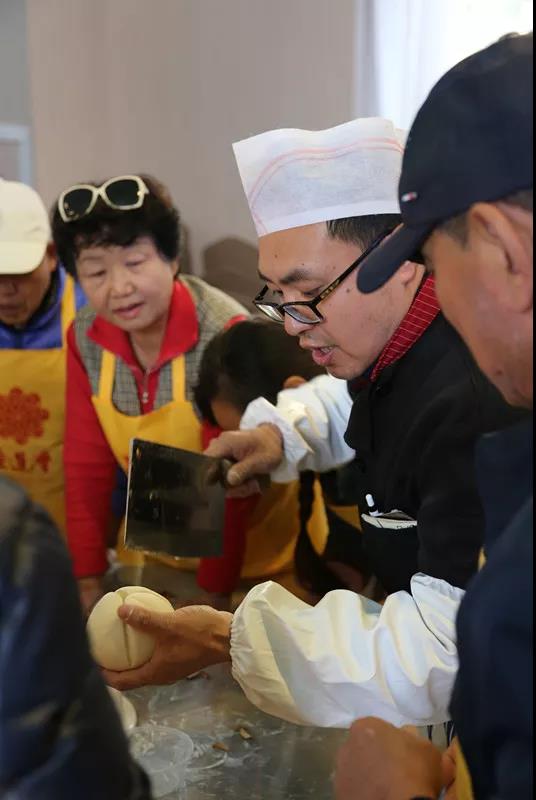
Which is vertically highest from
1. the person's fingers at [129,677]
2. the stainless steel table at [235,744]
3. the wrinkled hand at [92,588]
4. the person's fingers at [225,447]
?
the person's fingers at [225,447]

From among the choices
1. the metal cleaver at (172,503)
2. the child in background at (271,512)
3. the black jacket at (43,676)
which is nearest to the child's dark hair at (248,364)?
the child in background at (271,512)

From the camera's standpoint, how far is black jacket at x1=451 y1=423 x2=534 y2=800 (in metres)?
0.46

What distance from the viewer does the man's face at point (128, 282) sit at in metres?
1.43

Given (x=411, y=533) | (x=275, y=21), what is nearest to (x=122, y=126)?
(x=275, y=21)

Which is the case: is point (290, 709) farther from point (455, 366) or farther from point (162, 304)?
point (162, 304)

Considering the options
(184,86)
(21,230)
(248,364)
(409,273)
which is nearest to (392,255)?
(409,273)

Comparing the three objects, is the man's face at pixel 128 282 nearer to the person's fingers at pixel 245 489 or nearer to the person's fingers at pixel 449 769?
the person's fingers at pixel 245 489

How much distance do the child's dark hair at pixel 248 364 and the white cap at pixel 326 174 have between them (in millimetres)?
392

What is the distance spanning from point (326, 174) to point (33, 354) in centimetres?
95

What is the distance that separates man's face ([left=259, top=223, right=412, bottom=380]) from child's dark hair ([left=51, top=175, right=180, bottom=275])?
53 cm

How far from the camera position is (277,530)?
1479 mm

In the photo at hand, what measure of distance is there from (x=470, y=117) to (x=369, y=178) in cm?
45

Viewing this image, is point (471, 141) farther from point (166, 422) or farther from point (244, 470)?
point (166, 422)

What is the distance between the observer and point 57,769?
0.39 metres
